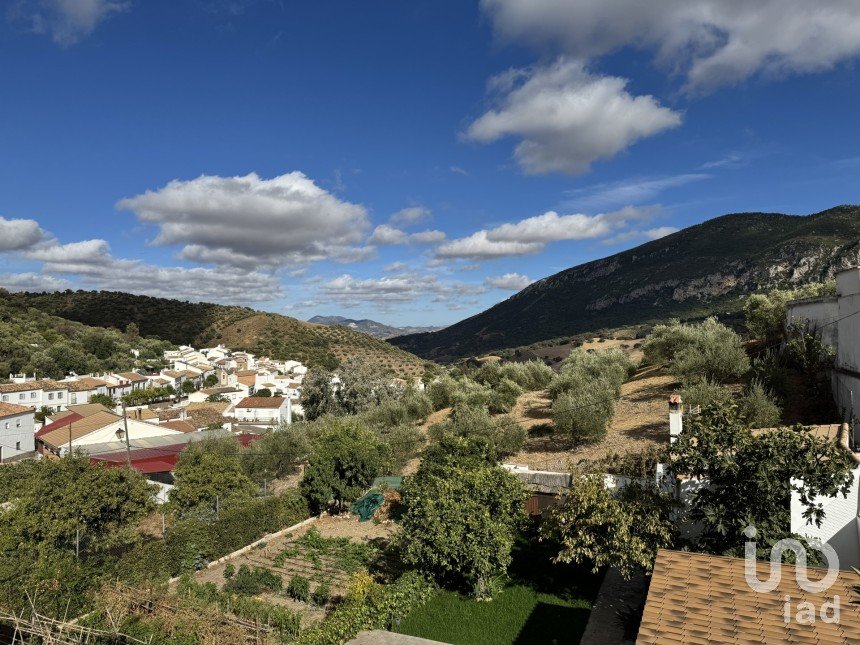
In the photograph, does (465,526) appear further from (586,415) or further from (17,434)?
(17,434)

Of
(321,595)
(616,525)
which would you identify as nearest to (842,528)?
(616,525)

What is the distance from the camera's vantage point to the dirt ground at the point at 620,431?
1738cm

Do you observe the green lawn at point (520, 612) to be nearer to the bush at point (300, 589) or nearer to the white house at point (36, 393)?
the bush at point (300, 589)

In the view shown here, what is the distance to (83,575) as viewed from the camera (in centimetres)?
1130

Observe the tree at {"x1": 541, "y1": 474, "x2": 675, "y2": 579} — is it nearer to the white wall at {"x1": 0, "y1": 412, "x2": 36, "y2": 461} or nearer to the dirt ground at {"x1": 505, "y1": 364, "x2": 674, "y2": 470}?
the dirt ground at {"x1": 505, "y1": 364, "x2": 674, "y2": 470}

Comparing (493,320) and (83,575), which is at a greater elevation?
(493,320)

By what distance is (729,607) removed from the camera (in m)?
6.24

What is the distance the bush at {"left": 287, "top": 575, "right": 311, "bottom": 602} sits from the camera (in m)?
12.0

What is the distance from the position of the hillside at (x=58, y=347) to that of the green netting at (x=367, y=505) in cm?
5224

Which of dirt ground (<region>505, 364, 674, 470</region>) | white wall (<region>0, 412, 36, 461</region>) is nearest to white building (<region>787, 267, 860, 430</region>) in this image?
dirt ground (<region>505, 364, 674, 470</region>)

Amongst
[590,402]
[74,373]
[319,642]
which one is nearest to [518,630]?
[319,642]

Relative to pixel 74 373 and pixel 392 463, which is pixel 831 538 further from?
pixel 74 373

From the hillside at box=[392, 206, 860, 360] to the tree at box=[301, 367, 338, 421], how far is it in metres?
43.3

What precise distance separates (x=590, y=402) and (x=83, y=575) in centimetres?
1630
